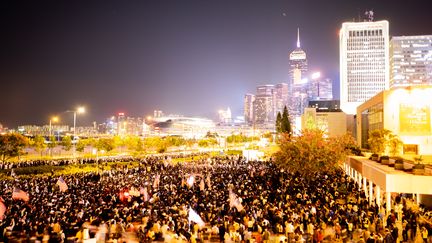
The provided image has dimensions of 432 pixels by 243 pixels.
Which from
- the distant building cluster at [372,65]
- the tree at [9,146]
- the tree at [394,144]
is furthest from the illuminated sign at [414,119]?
the tree at [9,146]

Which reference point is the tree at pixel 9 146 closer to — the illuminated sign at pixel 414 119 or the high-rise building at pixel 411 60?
the illuminated sign at pixel 414 119

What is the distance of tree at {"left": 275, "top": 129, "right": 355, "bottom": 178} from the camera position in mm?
26109

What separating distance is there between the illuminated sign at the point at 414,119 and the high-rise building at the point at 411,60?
104 metres

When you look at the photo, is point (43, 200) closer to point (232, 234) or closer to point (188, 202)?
point (188, 202)

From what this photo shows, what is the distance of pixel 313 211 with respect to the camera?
52.5ft

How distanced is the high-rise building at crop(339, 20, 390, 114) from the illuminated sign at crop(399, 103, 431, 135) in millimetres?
76614

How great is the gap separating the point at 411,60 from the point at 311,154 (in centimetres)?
11967

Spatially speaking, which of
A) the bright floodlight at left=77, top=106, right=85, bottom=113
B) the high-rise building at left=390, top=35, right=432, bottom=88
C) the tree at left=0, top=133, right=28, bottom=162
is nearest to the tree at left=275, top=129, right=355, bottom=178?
the bright floodlight at left=77, top=106, right=85, bottom=113

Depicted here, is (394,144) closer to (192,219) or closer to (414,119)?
(414,119)

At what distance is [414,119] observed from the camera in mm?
32688

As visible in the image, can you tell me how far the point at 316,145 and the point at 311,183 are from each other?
2740mm

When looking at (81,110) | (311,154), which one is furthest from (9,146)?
(311,154)

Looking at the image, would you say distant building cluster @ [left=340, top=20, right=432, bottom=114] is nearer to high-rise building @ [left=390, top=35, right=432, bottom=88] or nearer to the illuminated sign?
high-rise building @ [left=390, top=35, right=432, bottom=88]

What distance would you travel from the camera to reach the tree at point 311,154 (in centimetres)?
2611
